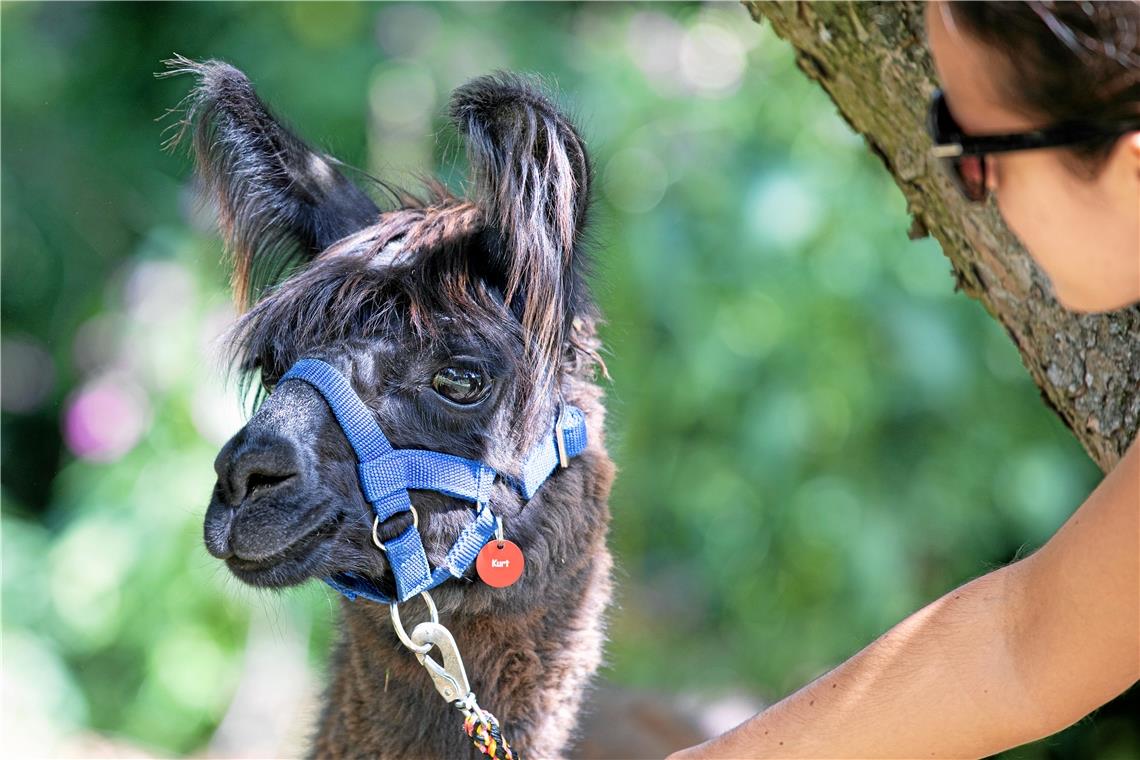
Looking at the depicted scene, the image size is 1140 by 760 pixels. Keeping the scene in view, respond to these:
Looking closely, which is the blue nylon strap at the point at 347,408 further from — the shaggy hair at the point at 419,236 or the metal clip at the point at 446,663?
the metal clip at the point at 446,663

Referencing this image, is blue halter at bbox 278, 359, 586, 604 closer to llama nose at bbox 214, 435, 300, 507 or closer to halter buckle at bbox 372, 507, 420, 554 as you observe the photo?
halter buckle at bbox 372, 507, 420, 554

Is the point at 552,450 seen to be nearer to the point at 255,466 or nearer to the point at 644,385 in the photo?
the point at 255,466

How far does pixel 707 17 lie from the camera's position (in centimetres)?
628

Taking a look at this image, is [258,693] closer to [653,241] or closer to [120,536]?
[120,536]

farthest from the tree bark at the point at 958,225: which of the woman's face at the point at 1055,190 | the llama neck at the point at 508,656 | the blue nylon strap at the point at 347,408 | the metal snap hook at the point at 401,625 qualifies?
the metal snap hook at the point at 401,625

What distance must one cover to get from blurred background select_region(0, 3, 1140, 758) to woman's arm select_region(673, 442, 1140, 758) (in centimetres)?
277

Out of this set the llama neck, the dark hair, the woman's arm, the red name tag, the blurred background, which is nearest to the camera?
the dark hair

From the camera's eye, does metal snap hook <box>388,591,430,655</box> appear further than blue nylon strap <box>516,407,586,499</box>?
No

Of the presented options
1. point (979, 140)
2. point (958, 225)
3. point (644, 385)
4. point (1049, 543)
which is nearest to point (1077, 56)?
point (979, 140)

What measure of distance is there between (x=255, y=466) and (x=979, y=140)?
1370 mm

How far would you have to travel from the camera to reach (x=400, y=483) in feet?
7.62

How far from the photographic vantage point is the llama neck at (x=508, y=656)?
2473mm

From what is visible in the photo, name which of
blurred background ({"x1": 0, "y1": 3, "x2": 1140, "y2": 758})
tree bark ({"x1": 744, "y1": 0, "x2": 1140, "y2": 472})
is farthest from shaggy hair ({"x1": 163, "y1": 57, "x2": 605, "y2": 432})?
blurred background ({"x1": 0, "y1": 3, "x2": 1140, "y2": 758})

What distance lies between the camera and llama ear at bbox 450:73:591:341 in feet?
7.41
